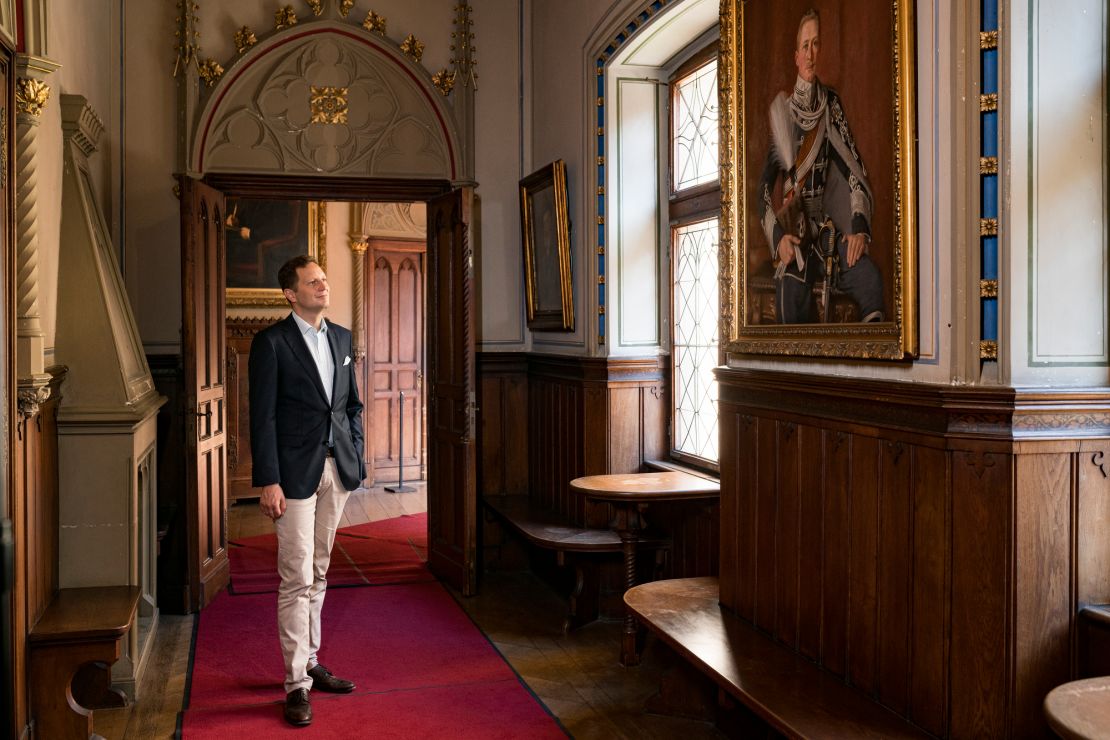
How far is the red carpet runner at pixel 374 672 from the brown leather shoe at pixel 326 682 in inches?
1.7

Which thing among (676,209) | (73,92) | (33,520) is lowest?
(33,520)

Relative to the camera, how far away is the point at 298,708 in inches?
154

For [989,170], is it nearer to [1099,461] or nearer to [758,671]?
[1099,461]

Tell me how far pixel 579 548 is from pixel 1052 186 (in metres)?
3.07

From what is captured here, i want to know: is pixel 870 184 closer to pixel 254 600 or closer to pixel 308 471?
pixel 308 471

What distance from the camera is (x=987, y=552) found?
2.46 m

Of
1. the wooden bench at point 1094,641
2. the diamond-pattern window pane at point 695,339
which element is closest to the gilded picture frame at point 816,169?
the wooden bench at point 1094,641

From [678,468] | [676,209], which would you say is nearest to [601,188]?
[676,209]

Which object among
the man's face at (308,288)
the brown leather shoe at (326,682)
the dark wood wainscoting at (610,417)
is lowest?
the brown leather shoe at (326,682)

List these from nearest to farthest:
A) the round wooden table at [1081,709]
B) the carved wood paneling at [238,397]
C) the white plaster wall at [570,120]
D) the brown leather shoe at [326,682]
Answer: the round wooden table at [1081,709]
the brown leather shoe at [326,682]
the white plaster wall at [570,120]
the carved wood paneling at [238,397]

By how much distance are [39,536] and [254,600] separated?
2.17 meters

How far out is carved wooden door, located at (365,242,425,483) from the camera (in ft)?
31.9

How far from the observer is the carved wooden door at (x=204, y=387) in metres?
5.55

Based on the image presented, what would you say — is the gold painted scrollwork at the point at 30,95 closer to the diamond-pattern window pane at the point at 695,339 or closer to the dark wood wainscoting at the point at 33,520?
the dark wood wainscoting at the point at 33,520
